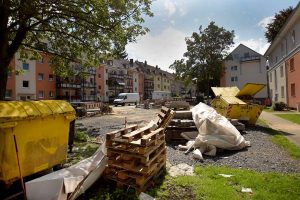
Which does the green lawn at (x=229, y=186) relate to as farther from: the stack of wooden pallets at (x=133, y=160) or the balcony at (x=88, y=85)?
the balcony at (x=88, y=85)

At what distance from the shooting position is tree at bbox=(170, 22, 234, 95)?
173 feet

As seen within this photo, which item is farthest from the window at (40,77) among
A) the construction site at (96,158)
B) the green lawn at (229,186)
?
the green lawn at (229,186)

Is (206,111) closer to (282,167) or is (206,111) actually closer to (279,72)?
(282,167)

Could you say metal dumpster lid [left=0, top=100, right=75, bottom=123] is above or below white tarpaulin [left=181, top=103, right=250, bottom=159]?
above

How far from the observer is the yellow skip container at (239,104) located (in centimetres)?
1370

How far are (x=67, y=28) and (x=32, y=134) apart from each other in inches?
406

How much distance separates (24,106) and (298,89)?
23393 millimetres

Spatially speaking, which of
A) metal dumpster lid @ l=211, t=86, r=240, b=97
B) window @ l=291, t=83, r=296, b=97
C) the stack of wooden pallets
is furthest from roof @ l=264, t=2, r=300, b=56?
the stack of wooden pallets

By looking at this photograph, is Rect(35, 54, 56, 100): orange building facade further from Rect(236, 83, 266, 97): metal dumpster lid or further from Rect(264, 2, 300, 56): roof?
Rect(236, 83, 266, 97): metal dumpster lid

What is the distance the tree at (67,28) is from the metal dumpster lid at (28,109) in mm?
5300

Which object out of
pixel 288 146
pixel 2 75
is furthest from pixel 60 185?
pixel 2 75

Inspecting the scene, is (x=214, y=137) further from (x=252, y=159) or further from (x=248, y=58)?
(x=248, y=58)

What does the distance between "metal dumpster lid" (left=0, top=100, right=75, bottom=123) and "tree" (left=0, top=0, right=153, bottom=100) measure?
209 inches

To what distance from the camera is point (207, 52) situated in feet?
175
